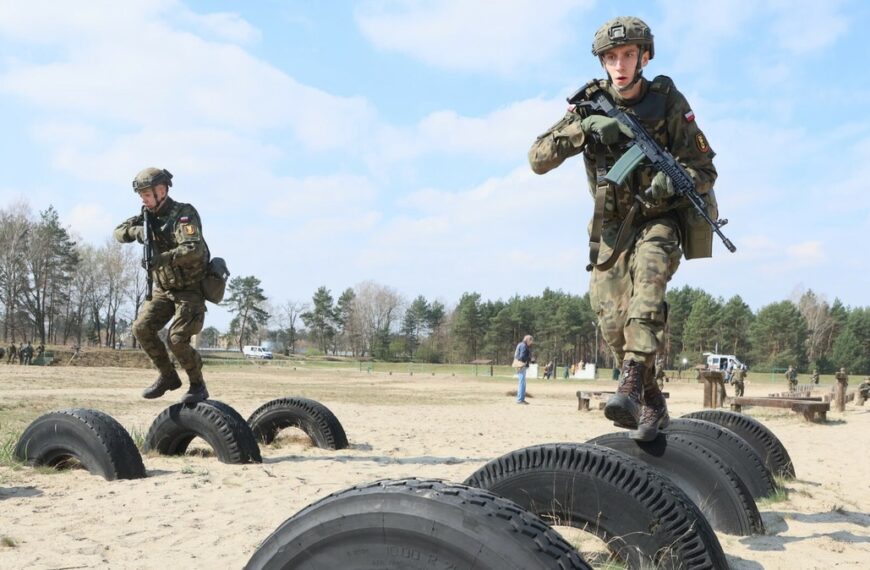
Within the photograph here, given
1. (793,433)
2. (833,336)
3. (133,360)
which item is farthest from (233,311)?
(793,433)

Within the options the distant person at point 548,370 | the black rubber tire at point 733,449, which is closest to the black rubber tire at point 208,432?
the black rubber tire at point 733,449

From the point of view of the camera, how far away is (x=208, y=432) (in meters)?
7.04

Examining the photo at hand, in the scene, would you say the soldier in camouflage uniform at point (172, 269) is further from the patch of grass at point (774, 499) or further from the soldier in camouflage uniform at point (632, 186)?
the patch of grass at point (774, 499)

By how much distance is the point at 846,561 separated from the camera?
4.03 m

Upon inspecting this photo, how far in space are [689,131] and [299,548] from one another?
3454mm

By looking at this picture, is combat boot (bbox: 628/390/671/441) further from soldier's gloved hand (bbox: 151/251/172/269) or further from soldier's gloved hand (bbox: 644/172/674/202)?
soldier's gloved hand (bbox: 151/251/172/269)

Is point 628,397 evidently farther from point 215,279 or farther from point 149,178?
point 149,178

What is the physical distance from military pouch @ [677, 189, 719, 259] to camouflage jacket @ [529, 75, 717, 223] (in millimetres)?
93

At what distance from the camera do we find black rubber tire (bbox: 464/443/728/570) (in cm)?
295

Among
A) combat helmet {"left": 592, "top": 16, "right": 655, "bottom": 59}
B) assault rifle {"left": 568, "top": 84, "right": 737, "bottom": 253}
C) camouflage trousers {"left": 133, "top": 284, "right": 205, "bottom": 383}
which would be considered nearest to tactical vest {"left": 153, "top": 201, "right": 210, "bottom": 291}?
camouflage trousers {"left": 133, "top": 284, "right": 205, "bottom": 383}

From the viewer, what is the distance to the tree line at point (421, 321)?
73.5m

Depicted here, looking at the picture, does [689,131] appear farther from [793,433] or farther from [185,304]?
[793,433]

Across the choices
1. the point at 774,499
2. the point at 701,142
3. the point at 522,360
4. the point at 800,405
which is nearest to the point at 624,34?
the point at 701,142

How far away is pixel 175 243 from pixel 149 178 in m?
0.72
